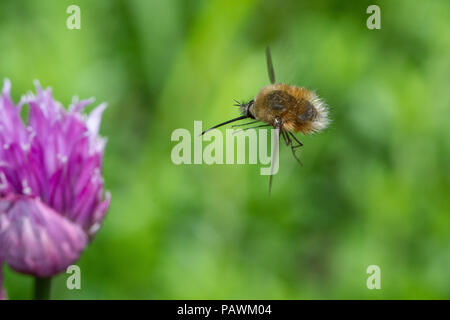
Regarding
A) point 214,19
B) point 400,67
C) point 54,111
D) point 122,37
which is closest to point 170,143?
point 214,19

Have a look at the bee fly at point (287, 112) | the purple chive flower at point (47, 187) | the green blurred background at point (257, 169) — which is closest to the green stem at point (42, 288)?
the purple chive flower at point (47, 187)

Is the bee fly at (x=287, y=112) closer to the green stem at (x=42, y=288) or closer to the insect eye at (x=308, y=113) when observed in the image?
the insect eye at (x=308, y=113)

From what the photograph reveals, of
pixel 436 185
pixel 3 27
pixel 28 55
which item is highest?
pixel 3 27

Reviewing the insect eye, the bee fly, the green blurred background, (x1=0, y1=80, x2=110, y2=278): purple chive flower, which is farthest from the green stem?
the green blurred background

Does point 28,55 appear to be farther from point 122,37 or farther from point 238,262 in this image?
point 238,262

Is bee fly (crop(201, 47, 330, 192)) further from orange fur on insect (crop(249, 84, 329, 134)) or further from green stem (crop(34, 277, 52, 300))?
green stem (crop(34, 277, 52, 300))

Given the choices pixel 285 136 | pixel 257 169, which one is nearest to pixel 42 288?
pixel 285 136
